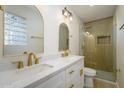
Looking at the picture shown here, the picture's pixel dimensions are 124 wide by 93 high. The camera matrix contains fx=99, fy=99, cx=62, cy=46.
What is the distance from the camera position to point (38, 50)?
1651 millimetres

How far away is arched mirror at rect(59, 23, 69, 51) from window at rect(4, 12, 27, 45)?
41.3 inches

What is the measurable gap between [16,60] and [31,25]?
592 millimetres

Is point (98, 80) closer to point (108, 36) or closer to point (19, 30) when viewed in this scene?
point (108, 36)

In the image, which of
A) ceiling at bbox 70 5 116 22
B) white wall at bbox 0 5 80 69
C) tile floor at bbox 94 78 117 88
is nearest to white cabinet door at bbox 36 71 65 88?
white wall at bbox 0 5 80 69

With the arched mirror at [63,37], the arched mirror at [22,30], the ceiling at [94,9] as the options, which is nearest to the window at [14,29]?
the arched mirror at [22,30]

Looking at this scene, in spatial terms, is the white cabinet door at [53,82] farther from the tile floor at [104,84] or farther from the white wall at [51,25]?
the tile floor at [104,84]

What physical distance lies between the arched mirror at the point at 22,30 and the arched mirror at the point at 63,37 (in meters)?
0.69

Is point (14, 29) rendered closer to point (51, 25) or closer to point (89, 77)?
point (51, 25)

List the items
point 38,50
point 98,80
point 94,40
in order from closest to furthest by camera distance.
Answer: point 38,50 → point 98,80 → point 94,40

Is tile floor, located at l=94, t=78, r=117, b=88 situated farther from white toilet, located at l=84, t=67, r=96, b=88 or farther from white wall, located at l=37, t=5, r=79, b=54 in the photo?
white wall, located at l=37, t=5, r=79, b=54

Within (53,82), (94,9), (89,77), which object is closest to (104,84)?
(89,77)

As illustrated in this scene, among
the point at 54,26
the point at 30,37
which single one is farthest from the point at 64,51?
the point at 30,37

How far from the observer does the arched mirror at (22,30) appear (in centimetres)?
117

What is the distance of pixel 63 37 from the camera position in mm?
2486
